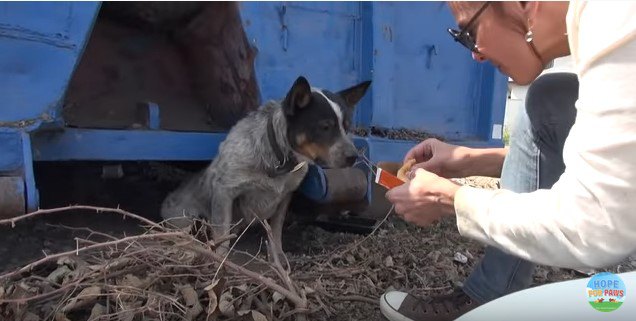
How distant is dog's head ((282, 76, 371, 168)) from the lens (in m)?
3.36

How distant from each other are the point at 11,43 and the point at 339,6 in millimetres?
1759

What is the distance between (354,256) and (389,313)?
2.66 feet

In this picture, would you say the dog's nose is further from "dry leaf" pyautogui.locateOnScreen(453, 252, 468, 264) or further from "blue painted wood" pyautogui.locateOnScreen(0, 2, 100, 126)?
"blue painted wood" pyautogui.locateOnScreen(0, 2, 100, 126)

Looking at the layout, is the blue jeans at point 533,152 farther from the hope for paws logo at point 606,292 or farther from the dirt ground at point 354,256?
the hope for paws logo at point 606,292

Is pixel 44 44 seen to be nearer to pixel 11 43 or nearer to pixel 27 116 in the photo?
pixel 11 43

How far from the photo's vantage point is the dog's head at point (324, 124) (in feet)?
11.0

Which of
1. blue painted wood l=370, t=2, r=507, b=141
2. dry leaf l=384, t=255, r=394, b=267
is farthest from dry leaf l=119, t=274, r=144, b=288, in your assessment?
blue painted wood l=370, t=2, r=507, b=141

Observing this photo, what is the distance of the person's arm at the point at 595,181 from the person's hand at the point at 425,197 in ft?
0.82

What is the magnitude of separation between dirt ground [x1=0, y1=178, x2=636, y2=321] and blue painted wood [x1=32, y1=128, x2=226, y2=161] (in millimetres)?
341

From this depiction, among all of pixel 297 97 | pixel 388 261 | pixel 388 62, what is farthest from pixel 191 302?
pixel 388 62

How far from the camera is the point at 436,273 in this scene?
2812 millimetres

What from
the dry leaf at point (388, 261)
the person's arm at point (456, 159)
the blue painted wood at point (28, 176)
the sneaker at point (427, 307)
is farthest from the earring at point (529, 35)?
the blue painted wood at point (28, 176)

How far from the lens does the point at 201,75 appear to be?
3.78m

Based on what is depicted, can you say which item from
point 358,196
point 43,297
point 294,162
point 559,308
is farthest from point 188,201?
point 559,308
